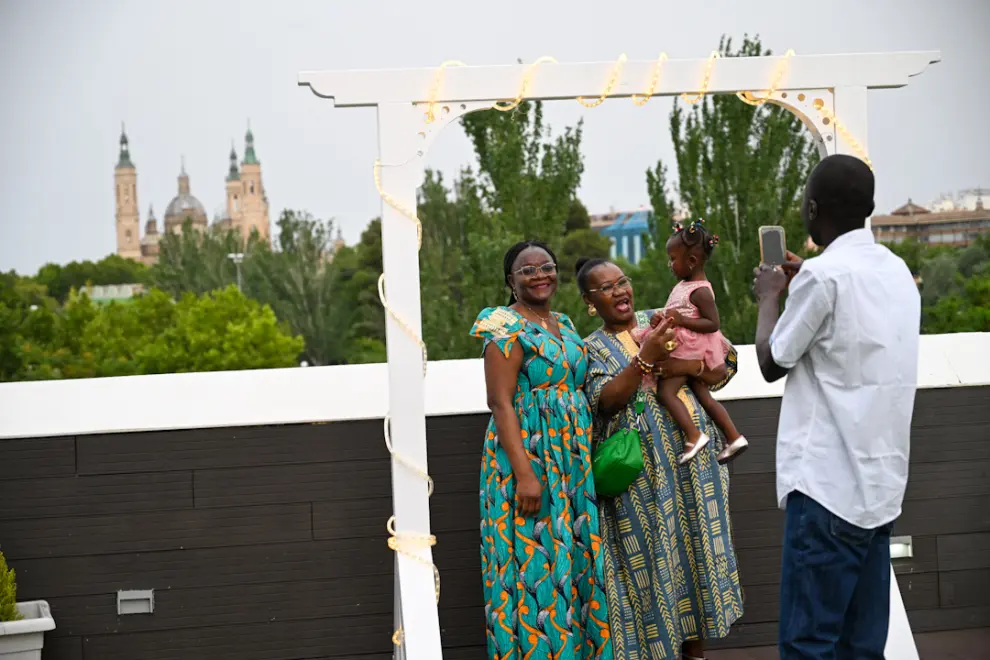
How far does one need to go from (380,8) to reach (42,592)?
4238 cm

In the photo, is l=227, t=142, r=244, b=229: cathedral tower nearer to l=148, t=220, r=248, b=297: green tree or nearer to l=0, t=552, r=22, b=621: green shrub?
l=148, t=220, r=248, b=297: green tree

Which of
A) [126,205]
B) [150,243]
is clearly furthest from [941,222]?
[150,243]

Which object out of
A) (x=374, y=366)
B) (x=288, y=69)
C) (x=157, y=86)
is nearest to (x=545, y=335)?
(x=374, y=366)

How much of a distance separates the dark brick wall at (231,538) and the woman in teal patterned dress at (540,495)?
74 centimetres

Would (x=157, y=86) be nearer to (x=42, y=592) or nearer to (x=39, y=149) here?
(x=39, y=149)

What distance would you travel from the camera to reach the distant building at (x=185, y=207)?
2133 inches

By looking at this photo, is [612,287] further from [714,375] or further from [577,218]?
[577,218]

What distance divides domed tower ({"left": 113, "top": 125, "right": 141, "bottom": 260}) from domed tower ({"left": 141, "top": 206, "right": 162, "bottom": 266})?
1.29 feet

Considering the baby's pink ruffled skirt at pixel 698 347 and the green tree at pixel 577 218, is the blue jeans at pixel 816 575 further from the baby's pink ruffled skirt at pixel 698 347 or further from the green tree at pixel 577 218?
the green tree at pixel 577 218

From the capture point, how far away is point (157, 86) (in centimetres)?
4712

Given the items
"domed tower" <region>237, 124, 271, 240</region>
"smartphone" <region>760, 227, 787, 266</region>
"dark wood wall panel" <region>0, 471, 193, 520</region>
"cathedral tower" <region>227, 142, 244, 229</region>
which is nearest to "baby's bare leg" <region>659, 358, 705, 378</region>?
"smartphone" <region>760, 227, 787, 266</region>

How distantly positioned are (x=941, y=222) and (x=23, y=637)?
37947 mm

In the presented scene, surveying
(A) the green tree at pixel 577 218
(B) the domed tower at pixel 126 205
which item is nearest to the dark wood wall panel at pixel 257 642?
(A) the green tree at pixel 577 218

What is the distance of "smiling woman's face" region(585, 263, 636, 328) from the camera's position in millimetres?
3689
